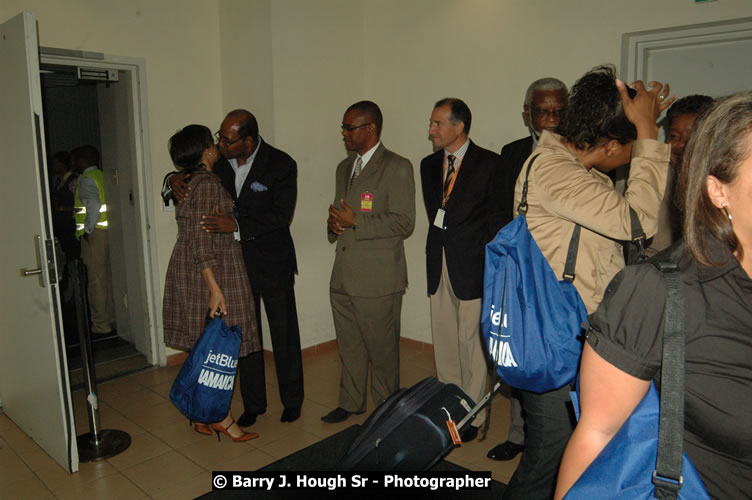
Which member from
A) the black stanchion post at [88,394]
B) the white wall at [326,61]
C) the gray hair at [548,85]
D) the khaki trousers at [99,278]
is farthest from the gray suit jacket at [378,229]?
the khaki trousers at [99,278]

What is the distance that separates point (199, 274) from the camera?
3.11 meters

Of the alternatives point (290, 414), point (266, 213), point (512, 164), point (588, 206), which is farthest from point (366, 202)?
point (588, 206)

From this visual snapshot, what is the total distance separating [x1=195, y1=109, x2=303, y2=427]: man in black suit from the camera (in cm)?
338

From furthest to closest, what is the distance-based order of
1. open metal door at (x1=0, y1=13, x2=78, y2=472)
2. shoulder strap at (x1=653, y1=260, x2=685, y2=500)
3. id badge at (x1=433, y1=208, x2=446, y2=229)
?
id badge at (x1=433, y1=208, x2=446, y2=229) < open metal door at (x1=0, y1=13, x2=78, y2=472) < shoulder strap at (x1=653, y1=260, x2=685, y2=500)

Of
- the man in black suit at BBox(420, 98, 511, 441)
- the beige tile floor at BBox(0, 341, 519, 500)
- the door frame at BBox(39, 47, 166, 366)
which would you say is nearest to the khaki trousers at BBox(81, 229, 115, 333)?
the door frame at BBox(39, 47, 166, 366)

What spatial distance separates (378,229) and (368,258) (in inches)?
7.3

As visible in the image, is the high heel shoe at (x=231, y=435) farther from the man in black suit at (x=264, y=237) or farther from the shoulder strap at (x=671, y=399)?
the shoulder strap at (x=671, y=399)

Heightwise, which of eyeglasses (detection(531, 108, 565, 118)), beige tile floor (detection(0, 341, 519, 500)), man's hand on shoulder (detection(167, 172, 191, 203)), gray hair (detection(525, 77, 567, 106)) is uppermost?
gray hair (detection(525, 77, 567, 106))

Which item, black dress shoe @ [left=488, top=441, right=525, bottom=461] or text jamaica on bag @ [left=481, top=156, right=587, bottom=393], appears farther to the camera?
black dress shoe @ [left=488, top=441, right=525, bottom=461]

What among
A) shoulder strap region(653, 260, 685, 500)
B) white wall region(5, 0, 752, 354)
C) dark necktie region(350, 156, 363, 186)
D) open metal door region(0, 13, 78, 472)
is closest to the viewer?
shoulder strap region(653, 260, 685, 500)

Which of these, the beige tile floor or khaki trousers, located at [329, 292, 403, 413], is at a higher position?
khaki trousers, located at [329, 292, 403, 413]

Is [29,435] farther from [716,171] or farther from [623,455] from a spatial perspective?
[716,171]

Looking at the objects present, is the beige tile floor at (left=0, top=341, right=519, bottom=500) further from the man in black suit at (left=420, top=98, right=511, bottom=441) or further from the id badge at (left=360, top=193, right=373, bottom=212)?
the id badge at (left=360, top=193, right=373, bottom=212)

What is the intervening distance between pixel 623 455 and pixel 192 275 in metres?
2.57
